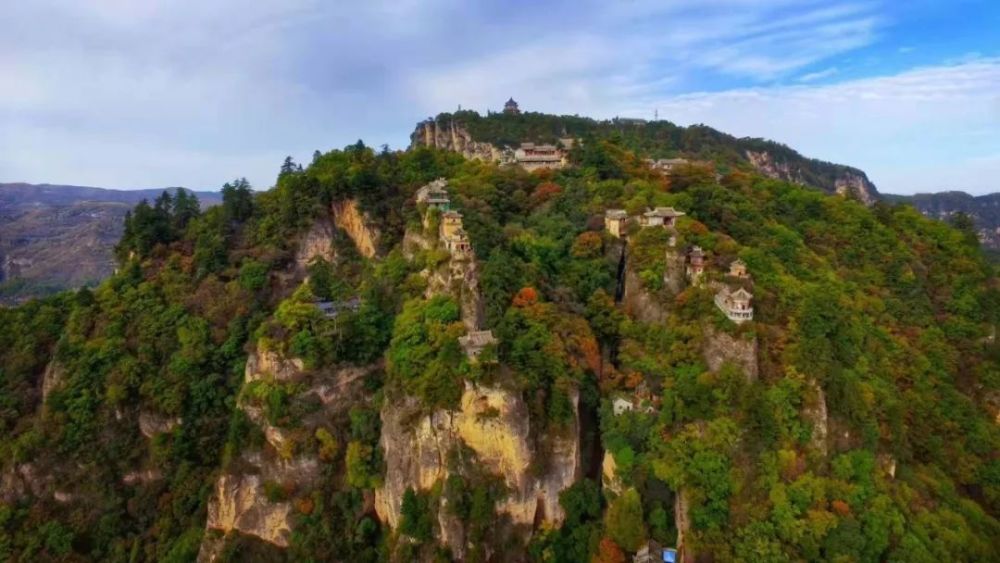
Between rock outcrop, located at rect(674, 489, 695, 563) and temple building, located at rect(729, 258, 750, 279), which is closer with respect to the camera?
rock outcrop, located at rect(674, 489, 695, 563)

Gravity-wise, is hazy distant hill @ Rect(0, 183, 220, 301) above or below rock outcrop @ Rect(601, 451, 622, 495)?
above

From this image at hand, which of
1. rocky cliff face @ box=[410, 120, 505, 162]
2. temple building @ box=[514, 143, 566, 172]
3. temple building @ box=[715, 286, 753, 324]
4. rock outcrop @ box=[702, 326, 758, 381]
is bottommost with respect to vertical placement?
rock outcrop @ box=[702, 326, 758, 381]

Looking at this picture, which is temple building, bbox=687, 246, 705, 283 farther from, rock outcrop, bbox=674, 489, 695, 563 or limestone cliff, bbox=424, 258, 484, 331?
limestone cliff, bbox=424, 258, 484, 331

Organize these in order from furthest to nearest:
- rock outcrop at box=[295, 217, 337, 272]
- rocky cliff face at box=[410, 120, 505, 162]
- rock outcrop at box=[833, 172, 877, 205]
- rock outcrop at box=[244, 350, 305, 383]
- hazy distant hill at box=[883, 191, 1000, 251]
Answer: hazy distant hill at box=[883, 191, 1000, 251], rock outcrop at box=[833, 172, 877, 205], rocky cliff face at box=[410, 120, 505, 162], rock outcrop at box=[295, 217, 337, 272], rock outcrop at box=[244, 350, 305, 383]

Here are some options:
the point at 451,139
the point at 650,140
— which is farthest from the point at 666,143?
the point at 451,139

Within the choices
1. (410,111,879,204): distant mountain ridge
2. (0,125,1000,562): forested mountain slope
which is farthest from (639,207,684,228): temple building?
(410,111,879,204): distant mountain ridge

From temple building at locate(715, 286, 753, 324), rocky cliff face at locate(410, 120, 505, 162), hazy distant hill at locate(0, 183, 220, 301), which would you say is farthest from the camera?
hazy distant hill at locate(0, 183, 220, 301)

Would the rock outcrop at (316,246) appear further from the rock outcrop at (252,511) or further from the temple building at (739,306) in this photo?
the temple building at (739,306)

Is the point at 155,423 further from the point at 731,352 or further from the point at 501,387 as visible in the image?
the point at 731,352
